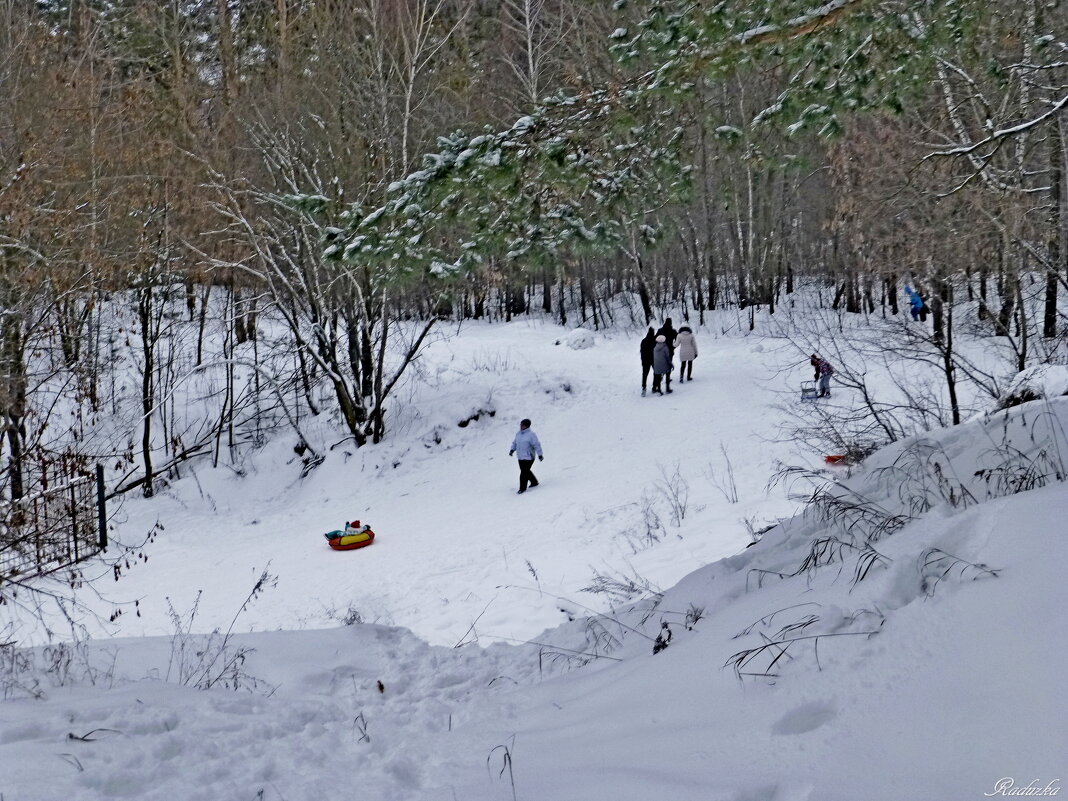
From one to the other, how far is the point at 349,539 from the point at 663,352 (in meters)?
8.58

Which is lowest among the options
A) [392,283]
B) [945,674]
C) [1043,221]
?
[945,674]

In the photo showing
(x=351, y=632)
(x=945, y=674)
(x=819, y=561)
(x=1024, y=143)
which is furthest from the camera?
(x=1024, y=143)

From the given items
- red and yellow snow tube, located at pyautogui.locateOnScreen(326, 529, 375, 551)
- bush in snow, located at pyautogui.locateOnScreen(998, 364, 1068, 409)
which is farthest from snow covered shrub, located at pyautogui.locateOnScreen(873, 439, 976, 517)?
red and yellow snow tube, located at pyautogui.locateOnScreen(326, 529, 375, 551)

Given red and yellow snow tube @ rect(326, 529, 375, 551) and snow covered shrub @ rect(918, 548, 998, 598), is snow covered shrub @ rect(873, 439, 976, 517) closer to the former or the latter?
snow covered shrub @ rect(918, 548, 998, 598)

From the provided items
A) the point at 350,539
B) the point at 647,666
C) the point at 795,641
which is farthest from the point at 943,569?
the point at 350,539

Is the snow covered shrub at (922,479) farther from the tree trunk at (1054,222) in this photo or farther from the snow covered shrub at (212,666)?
the tree trunk at (1054,222)

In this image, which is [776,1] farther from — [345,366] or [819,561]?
[345,366]

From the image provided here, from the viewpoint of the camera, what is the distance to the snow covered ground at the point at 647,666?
2334 mm

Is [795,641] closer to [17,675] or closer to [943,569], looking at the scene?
[943,569]

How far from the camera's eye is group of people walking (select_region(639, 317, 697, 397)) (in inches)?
680

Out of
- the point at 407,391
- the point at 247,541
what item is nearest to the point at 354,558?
the point at 247,541

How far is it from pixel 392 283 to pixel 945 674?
4322mm

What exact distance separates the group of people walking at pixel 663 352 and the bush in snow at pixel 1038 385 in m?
10.1

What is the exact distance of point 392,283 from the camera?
5.57m
